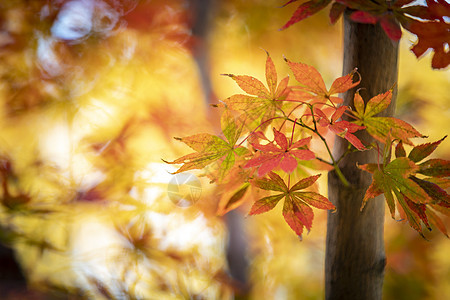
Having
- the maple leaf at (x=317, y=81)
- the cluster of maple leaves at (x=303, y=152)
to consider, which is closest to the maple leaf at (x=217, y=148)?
the cluster of maple leaves at (x=303, y=152)

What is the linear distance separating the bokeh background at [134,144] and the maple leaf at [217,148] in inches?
30.7

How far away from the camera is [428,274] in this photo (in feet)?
4.76

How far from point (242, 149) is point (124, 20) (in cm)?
116

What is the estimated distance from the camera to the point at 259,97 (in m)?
0.43

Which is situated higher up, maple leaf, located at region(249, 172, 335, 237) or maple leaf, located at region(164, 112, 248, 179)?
maple leaf, located at region(164, 112, 248, 179)

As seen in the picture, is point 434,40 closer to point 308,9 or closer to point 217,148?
point 308,9

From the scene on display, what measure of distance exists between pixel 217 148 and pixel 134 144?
1.07 meters

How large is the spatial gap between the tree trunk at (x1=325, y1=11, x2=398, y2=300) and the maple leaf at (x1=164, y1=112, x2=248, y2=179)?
172mm

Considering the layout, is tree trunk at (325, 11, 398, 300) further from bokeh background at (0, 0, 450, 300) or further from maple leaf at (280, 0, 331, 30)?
bokeh background at (0, 0, 450, 300)

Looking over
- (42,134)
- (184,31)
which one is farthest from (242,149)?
(42,134)

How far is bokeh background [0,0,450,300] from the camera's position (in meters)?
1.27

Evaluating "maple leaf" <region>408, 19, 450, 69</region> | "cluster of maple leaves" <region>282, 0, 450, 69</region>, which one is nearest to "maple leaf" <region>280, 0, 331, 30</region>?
"cluster of maple leaves" <region>282, 0, 450, 69</region>

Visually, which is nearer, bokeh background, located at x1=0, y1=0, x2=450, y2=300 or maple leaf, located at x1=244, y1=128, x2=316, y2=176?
maple leaf, located at x1=244, y1=128, x2=316, y2=176

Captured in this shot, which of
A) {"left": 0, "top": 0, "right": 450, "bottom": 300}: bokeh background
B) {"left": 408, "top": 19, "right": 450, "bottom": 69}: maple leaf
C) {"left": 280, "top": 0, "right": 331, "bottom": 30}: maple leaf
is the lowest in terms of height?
{"left": 0, "top": 0, "right": 450, "bottom": 300}: bokeh background
